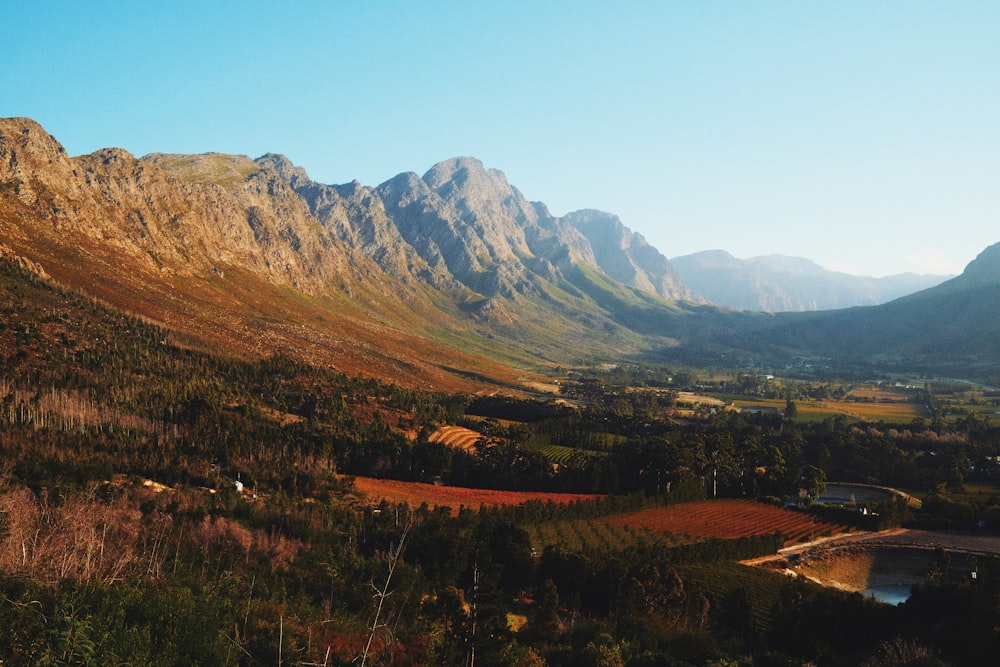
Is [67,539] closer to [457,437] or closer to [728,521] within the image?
[728,521]

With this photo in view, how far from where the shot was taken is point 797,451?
14038cm

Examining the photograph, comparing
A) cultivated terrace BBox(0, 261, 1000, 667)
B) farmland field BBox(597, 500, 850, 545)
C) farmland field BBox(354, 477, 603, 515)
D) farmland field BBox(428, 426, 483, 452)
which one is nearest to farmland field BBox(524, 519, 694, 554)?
cultivated terrace BBox(0, 261, 1000, 667)

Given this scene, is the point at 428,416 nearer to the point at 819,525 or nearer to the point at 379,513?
the point at 379,513

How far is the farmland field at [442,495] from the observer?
348ft

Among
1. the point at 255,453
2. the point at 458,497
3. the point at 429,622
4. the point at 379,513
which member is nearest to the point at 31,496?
the point at 379,513

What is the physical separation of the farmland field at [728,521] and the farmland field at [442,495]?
36.1ft

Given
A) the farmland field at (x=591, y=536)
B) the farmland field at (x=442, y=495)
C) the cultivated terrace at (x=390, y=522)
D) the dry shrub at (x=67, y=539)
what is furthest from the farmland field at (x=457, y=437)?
the dry shrub at (x=67, y=539)

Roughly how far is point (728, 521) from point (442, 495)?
48046 mm

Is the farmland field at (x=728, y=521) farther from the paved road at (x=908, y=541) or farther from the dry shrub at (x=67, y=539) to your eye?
the dry shrub at (x=67, y=539)

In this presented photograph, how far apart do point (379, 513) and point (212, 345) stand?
131509mm

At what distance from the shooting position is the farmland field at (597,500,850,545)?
3676 inches

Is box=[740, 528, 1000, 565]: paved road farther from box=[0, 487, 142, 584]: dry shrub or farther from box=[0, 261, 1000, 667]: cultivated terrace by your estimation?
box=[0, 487, 142, 584]: dry shrub

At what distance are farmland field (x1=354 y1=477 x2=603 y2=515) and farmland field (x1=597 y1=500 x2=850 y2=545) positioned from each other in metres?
11.0

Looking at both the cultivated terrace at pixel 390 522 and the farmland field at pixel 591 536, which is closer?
the cultivated terrace at pixel 390 522
